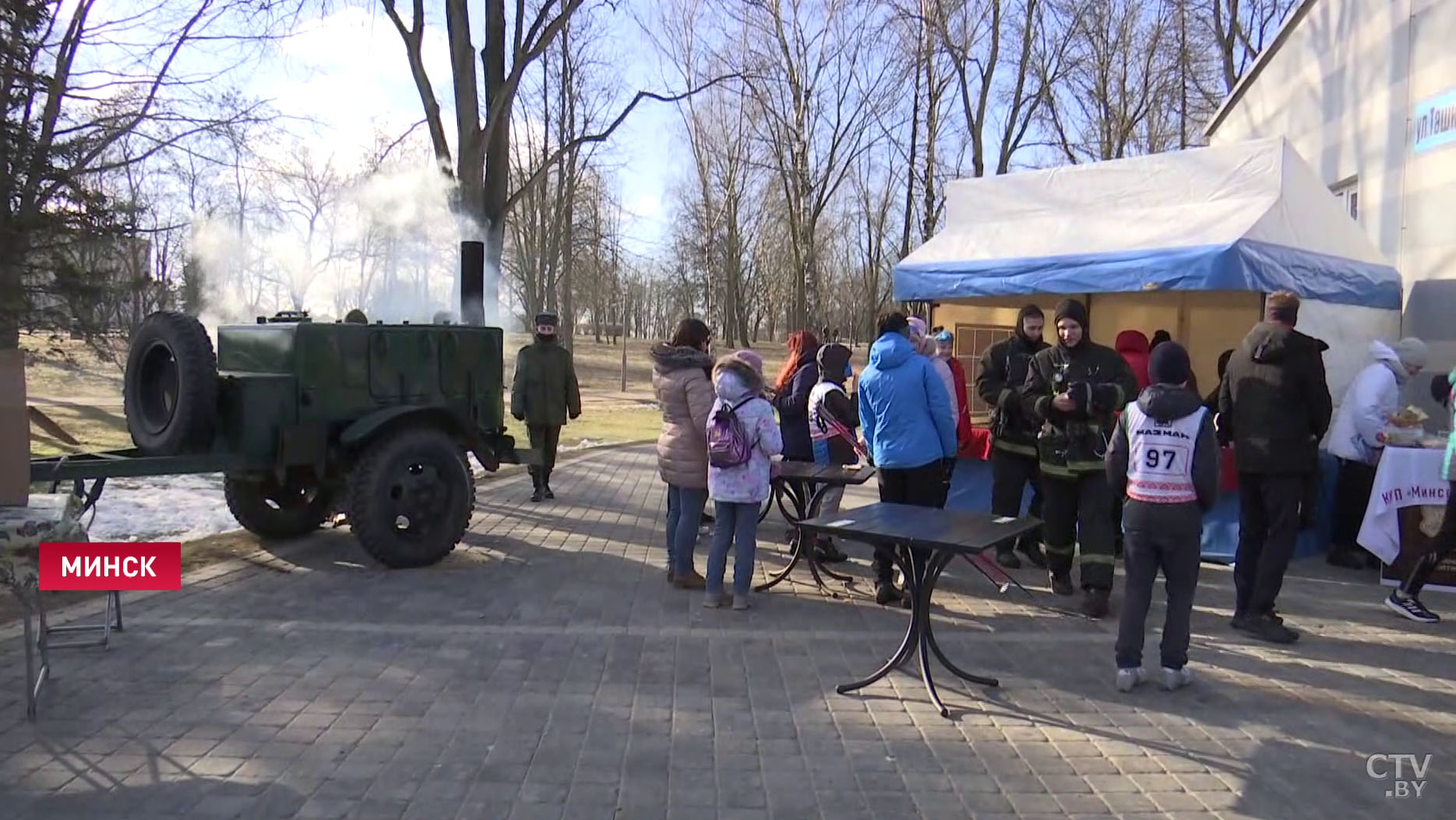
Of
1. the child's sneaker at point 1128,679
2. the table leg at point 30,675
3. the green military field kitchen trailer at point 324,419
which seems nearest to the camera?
the table leg at point 30,675

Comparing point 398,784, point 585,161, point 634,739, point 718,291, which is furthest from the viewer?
point 718,291

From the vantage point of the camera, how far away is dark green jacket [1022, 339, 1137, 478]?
17.7 feet

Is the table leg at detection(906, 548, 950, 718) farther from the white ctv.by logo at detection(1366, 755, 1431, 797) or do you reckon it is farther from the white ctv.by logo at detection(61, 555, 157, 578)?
the white ctv.by logo at detection(61, 555, 157, 578)

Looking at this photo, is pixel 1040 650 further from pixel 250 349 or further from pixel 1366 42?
pixel 1366 42

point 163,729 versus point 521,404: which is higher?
point 521,404

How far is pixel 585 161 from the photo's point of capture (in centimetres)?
3008

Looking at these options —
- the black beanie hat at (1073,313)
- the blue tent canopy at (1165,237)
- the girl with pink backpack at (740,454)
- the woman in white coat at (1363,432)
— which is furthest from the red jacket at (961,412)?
the girl with pink backpack at (740,454)

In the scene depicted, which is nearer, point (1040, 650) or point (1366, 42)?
point (1040, 650)

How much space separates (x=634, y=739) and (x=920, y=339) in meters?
4.04

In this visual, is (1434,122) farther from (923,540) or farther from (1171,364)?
(923,540)

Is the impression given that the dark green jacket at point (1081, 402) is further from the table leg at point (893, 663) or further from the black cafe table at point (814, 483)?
the table leg at point (893, 663)

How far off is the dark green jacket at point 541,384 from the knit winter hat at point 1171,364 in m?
5.42

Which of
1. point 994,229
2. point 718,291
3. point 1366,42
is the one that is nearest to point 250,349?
point 994,229

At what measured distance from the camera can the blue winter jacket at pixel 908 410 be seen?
5680mm
